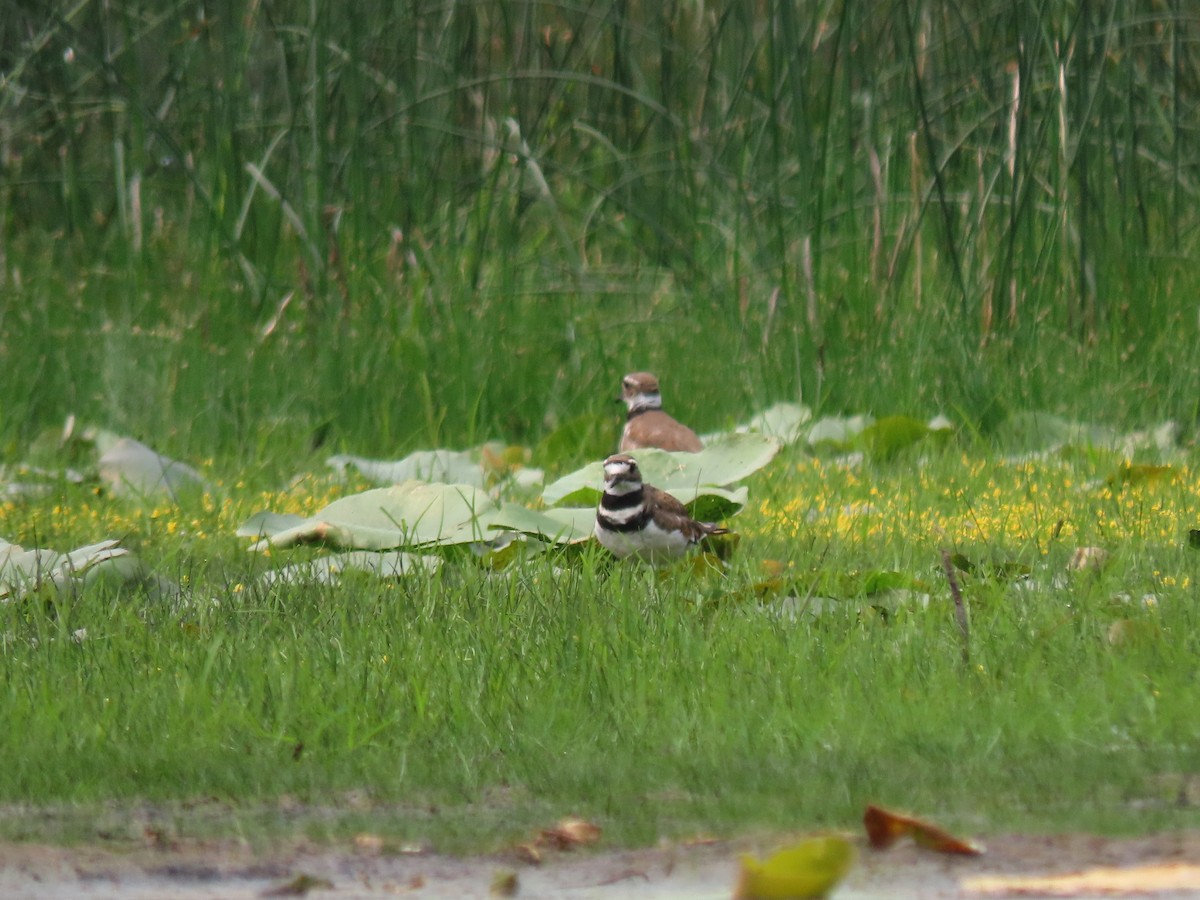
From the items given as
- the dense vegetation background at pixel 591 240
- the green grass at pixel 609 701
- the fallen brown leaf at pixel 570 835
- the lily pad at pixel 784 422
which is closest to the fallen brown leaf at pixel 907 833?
the green grass at pixel 609 701

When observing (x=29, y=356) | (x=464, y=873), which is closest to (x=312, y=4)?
(x=29, y=356)

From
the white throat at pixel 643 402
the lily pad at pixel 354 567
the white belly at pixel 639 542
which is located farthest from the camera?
the white throat at pixel 643 402

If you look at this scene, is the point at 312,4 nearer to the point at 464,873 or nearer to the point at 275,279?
the point at 275,279

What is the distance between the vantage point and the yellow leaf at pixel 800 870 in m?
2.12

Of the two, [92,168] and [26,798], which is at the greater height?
[92,168]

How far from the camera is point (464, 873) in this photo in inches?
96.3

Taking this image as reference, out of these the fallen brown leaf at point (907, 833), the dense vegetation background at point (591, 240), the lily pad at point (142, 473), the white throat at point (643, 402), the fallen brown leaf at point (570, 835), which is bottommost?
the fallen brown leaf at point (570, 835)

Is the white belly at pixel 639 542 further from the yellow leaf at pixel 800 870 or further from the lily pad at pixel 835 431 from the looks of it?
the yellow leaf at pixel 800 870

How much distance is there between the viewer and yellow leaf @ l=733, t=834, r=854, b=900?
6.97 feet

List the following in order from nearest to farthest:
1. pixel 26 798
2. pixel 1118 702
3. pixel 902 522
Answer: pixel 26 798, pixel 1118 702, pixel 902 522

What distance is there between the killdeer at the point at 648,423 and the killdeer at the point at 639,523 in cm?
118

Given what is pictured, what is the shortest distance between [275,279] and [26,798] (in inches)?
217

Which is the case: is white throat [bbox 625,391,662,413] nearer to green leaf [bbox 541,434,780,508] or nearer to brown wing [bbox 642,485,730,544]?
green leaf [bbox 541,434,780,508]

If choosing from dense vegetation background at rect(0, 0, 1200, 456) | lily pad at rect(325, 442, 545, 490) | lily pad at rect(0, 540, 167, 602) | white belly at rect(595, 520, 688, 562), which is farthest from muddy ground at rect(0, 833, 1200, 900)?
dense vegetation background at rect(0, 0, 1200, 456)
